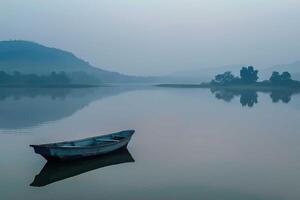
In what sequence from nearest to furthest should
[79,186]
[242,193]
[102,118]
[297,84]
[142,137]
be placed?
1. [242,193]
2. [79,186]
3. [142,137]
4. [102,118]
5. [297,84]

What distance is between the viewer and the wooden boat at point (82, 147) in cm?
1922

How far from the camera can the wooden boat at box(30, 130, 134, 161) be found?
63.1ft

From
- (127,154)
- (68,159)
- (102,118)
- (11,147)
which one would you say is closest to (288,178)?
(127,154)

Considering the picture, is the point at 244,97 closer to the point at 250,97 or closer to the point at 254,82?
the point at 250,97

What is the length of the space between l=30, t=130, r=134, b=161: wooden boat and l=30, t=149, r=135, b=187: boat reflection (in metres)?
0.30

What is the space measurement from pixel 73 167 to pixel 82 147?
1211 mm

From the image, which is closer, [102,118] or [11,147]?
[11,147]

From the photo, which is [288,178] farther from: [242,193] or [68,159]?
[68,159]

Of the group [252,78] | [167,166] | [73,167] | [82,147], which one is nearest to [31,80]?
[252,78]

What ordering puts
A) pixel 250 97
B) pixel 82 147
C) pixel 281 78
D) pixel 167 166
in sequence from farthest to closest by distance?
pixel 281 78 → pixel 250 97 → pixel 82 147 → pixel 167 166

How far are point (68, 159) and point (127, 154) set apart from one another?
3991 mm

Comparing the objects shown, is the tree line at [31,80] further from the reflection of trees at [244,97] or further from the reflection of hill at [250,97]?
the reflection of trees at [244,97]

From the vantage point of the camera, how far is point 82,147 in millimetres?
20109

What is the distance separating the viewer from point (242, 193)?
50.3 ft
